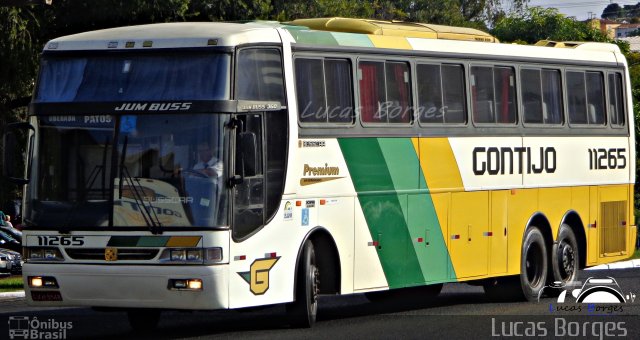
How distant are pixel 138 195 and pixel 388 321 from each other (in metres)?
3.71

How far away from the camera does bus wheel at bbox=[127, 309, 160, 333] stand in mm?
14836

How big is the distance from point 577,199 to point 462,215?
317 centimetres

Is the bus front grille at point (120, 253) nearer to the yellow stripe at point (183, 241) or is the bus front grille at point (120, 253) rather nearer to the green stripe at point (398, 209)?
the yellow stripe at point (183, 241)

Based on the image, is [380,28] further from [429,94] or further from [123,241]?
[123,241]

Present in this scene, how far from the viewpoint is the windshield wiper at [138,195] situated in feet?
43.0

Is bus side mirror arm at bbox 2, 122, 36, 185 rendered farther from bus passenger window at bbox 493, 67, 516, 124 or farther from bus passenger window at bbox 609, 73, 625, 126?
bus passenger window at bbox 609, 73, 625, 126

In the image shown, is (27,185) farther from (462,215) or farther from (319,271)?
(462,215)

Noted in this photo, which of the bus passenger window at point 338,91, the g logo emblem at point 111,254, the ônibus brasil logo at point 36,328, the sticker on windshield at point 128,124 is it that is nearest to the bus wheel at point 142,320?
the ônibus brasil logo at point 36,328

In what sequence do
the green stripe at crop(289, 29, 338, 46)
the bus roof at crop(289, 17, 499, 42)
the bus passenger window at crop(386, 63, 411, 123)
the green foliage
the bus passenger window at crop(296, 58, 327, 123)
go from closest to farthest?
1. the bus passenger window at crop(296, 58, 327, 123)
2. the green stripe at crop(289, 29, 338, 46)
3. the bus passenger window at crop(386, 63, 411, 123)
4. the bus roof at crop(289, 17, 499, 42)
5. the green foliage

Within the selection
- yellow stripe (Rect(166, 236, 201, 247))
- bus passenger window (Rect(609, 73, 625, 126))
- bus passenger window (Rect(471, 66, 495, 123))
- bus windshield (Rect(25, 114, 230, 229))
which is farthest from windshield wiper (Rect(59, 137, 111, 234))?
bus passenger window (Rect(609, 73, 625, 126))

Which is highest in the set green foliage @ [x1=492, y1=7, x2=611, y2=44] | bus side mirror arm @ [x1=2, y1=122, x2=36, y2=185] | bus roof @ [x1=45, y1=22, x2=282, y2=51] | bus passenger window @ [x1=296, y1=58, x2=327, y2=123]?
green foliage @ [x1=492, y1=7, x2=611, y2=44]

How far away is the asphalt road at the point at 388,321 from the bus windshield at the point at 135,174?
4.90 ft

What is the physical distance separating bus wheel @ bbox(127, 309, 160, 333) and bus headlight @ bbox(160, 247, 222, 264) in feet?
6.40

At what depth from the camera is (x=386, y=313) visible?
55.5 feet
